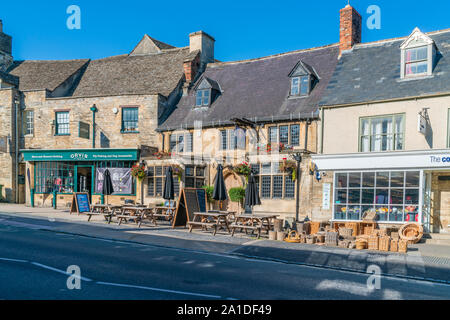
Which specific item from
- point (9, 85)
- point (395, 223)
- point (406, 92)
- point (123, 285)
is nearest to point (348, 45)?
point (406, 92)

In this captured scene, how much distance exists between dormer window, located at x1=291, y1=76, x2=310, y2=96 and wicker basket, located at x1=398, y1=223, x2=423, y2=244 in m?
8.82

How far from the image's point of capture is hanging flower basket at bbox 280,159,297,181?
1884cm

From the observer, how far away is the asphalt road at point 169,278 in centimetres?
711

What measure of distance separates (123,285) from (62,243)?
5.56 meters

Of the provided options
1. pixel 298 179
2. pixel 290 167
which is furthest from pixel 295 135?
pixel 298 179

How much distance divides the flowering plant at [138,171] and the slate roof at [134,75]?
4.94 metres

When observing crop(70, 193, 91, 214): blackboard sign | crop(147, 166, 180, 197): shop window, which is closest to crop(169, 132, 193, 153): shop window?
crop(147, 166, 180, 197): shop window

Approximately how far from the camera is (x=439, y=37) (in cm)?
1908

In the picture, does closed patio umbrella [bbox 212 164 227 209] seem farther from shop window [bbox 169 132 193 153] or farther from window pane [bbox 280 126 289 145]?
shop window [bbox 169 132 193 153]

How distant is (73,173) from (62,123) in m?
3.45

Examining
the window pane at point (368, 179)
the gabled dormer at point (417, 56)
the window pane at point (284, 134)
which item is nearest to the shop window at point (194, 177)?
the window pane at point (284, 134)

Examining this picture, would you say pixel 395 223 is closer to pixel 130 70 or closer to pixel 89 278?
pixel 89 278

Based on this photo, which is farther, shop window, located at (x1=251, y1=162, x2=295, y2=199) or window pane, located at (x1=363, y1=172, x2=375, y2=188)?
shop window, located at (x1=251, y1=162, x2=295, y2=199)
